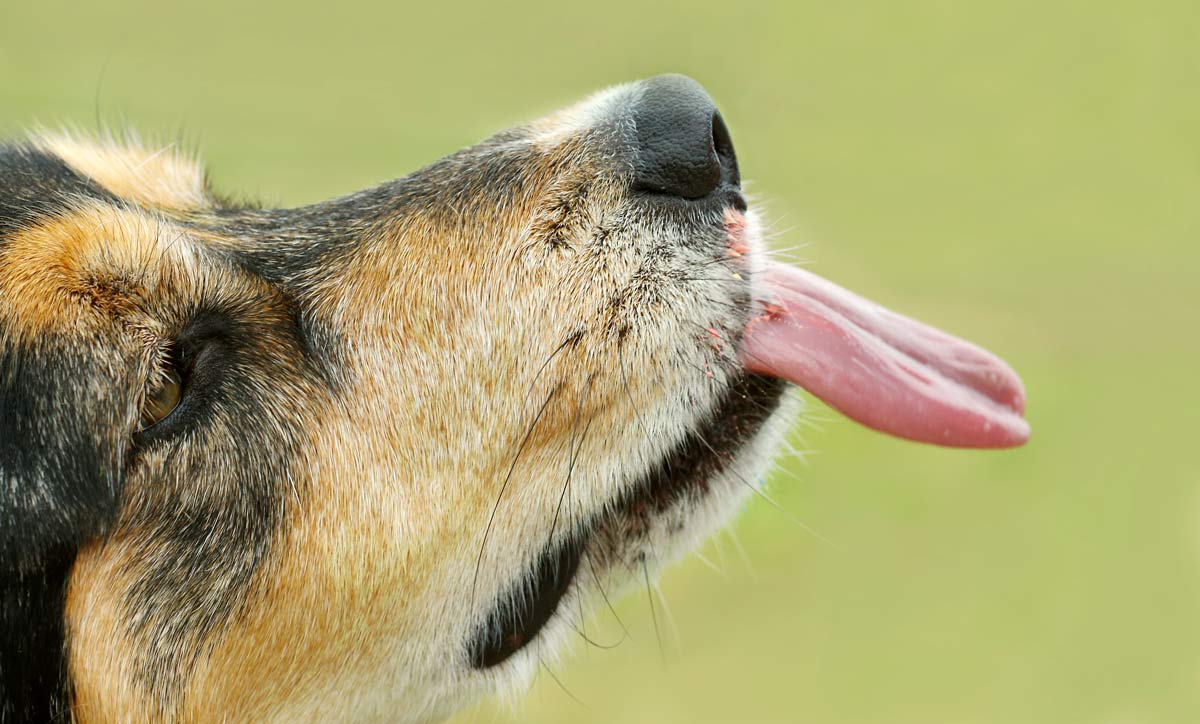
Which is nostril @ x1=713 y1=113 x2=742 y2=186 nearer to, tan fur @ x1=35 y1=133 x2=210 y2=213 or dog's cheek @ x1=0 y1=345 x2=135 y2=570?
tan fur @ x1=35 y1=133 x2=210 y2=213

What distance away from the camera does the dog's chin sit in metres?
4.39

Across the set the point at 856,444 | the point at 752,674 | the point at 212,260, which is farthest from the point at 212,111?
the point at 212,260

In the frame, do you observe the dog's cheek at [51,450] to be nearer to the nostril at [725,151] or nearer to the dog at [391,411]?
the dog at [391,411]

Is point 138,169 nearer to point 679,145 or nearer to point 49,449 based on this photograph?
point 49,449

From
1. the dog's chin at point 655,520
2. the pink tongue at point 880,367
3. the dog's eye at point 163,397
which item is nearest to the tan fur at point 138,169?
the dog's eye at point 163,397

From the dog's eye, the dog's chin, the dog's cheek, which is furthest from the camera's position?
the dog's chin

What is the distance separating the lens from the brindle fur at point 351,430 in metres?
3.90

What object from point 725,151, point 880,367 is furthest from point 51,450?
point 880,367

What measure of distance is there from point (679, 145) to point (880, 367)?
3.51ft

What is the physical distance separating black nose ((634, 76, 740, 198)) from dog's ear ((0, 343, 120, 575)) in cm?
191

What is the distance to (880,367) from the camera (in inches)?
183

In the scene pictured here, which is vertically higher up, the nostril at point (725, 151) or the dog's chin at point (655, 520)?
the nostril at point (725, 151)

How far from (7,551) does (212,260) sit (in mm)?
1109

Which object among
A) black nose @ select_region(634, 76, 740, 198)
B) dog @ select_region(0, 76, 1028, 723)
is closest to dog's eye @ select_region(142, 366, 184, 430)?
dog @ select_region(0, 76, 1028, 723)
